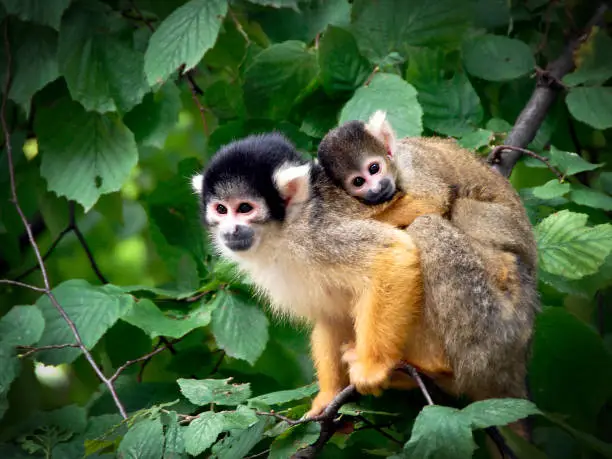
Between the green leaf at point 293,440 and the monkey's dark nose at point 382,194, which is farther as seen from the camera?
the monkey's dark nose at point 382,194

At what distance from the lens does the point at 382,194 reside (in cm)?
338

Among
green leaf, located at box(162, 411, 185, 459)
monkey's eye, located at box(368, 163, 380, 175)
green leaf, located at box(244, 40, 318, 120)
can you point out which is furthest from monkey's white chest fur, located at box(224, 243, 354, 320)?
green leaf, located at box(244, 40, 318, 120)

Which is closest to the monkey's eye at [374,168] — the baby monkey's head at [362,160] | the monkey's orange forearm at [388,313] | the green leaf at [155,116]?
the baby monkey's head at [362,160]

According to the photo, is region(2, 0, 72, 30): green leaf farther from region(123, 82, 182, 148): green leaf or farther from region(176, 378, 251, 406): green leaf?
region(176, 378, 251, 406): green leaf

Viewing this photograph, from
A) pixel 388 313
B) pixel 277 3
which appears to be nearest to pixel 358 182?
pixel 388 313

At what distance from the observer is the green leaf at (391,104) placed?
369cm

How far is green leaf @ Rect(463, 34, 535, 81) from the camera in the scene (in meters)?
4.20

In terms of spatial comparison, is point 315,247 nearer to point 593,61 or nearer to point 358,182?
point 358,182

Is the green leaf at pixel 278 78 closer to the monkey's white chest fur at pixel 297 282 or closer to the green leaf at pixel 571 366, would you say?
the monkey's white chest fur at pixel 297 282

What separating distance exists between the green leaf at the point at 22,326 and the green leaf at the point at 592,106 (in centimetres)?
Answer: 262

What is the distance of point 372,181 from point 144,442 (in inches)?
56.2

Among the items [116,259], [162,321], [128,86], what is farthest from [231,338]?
[116,259]

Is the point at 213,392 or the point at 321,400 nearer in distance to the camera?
the point at 213,392

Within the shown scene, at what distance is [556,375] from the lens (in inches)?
152
